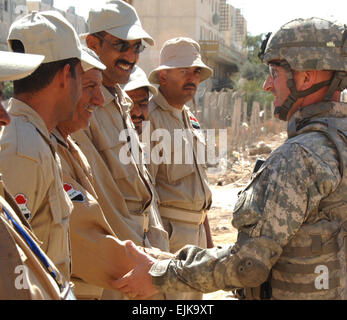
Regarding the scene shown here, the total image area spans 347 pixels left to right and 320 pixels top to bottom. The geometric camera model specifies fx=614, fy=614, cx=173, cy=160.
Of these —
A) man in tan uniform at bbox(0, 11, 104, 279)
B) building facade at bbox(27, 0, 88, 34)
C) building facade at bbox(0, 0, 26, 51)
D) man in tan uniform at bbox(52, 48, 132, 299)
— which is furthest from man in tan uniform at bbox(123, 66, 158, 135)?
building facade at bbox(27, 0, 88, 34)

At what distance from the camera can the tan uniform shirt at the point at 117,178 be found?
4.22m

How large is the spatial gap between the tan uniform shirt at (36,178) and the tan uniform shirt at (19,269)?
58 centimetres

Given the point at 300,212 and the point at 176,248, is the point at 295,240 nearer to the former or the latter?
→ the point at 300,212

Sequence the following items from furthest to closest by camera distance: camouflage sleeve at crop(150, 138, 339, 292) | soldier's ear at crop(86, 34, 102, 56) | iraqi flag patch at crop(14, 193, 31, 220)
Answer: soldier's ear at crop(86, 34, 102, 56)
camouflage sleeve at crop(150, 138, 339, 292)
iraqi flag patch at crop(14, 193, 31, 220)

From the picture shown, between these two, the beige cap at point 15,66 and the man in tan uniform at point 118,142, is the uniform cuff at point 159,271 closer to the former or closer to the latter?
the man in tan uniform at point 118,142

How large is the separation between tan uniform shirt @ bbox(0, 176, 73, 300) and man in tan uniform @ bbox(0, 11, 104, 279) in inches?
23.4

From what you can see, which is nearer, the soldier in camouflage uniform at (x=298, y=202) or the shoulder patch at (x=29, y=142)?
the shoulder patch at (x=29, y=142)

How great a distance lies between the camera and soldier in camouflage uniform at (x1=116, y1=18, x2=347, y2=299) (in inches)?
122

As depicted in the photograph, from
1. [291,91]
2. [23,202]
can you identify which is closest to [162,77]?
[291,91]

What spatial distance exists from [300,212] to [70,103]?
1.30 metres

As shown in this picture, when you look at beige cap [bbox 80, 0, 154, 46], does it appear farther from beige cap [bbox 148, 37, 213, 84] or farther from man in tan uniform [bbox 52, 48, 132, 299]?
beige cap [bbox 148, 37, 213, 84]

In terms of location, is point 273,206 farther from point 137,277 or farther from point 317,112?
point 137,277

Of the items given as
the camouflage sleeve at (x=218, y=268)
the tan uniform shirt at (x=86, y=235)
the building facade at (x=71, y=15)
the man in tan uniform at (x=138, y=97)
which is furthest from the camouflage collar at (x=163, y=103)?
the building facade at (x=71, y=15)
